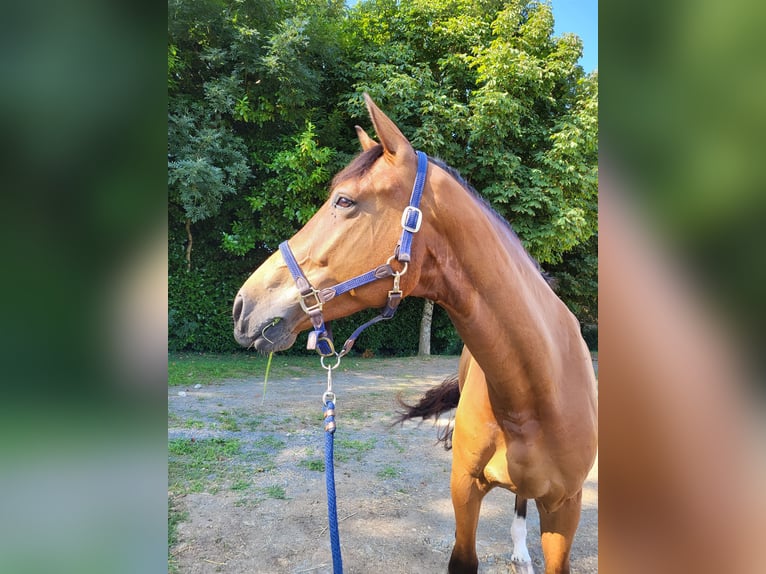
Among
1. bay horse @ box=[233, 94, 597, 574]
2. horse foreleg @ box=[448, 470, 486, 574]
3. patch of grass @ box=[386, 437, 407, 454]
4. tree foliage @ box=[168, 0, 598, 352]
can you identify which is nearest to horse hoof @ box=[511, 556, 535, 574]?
horse foreleg @ box=[448, 470, 486, 574]

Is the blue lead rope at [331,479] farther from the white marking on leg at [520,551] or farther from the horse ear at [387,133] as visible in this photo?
the white marking on leg at [520,551]

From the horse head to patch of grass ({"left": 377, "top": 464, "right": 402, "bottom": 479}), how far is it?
3.12 m

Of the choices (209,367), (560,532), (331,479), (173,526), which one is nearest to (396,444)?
(173,526)

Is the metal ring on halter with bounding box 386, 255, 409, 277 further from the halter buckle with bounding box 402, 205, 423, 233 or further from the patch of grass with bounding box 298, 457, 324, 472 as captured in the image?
the patch of grass with bounding box 298, 457, 324, 472

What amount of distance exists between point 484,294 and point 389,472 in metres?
3.27

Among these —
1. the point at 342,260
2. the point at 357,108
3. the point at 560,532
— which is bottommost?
the point at 560,532

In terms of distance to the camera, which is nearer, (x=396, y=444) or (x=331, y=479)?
(x=331, y=479)

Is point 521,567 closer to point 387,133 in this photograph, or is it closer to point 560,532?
point 560,532

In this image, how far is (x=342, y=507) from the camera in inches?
135

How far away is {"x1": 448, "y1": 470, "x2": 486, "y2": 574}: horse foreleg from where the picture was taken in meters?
1.93

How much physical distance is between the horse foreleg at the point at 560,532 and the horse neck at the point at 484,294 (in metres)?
0.76

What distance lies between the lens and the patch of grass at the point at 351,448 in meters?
4.44

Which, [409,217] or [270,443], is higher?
[409,217]
